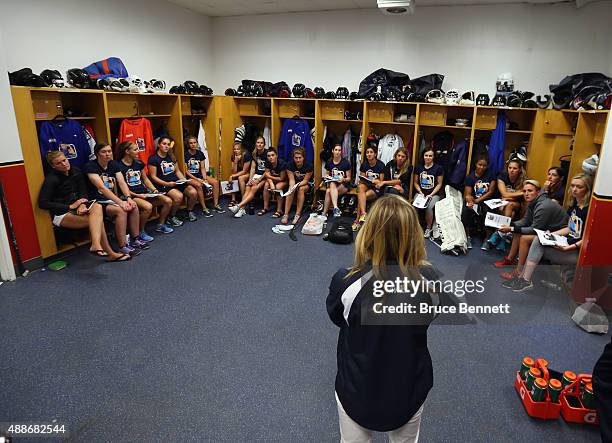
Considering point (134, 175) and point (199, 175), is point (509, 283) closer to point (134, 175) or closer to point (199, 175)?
point (134, 175)

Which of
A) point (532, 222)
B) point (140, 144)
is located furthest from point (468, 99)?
point (140, 144)

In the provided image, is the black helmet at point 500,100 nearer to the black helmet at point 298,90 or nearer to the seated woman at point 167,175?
the black helmet at point 298,90

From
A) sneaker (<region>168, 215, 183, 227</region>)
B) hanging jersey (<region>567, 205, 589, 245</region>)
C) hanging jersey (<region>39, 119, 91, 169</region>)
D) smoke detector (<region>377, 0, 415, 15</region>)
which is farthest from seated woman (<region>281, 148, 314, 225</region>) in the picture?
hanging jersey (<region>567, 205, 589, 245</region>)

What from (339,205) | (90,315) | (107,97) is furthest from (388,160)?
(90,315)

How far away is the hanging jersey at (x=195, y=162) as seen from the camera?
574cm

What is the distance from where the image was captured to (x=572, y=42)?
4.88 meters

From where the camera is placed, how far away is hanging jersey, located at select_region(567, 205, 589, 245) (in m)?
3.27

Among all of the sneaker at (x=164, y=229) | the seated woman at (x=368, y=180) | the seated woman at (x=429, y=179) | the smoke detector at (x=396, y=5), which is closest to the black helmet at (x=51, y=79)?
the sneaker at (x=164, y=229)

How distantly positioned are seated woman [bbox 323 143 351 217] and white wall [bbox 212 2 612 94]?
3.95ft

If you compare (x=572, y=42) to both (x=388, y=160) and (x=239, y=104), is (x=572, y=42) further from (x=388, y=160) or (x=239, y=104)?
(x=239, y=104)

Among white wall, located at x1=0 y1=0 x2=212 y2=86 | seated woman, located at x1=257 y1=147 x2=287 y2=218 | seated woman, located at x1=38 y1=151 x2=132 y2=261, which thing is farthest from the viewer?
seated woman, located at x1=257 y1=147 x2=287 y2=218

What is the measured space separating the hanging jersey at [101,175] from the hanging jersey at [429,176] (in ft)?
12.1

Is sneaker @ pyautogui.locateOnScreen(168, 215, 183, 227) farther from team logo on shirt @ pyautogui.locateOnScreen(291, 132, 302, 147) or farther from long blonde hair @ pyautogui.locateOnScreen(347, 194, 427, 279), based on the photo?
long blonde hair @ pyautogui.locateOnScreen(347, 194, 427, 279)

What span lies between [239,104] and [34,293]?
406 cm
